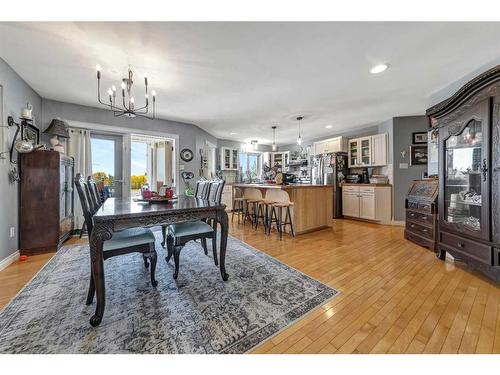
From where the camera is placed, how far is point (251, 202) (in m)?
4.57

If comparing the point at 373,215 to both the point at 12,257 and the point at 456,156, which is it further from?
the point at 12,257

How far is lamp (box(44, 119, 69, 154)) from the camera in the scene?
3314 millimetres

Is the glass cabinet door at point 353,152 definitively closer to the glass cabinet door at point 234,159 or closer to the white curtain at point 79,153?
the glass cabinet door at point 234,159

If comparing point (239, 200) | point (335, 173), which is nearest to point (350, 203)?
point (335, 173)

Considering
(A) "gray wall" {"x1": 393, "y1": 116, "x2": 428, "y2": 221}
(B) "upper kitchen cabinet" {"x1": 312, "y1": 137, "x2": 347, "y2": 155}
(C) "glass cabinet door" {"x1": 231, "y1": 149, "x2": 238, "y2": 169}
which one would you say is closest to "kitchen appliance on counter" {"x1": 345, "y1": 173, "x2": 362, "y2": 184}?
(B) "upper kitchen cabinet" {"x1": 312, "y1": 137, "x2": 347, "y2": 155}

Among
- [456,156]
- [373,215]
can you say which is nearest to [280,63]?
[456,156]

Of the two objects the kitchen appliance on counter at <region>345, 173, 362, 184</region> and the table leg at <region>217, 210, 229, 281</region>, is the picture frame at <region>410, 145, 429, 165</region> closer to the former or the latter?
the kitchen appliance on counter at <region>345, 173, 362, 184</region>

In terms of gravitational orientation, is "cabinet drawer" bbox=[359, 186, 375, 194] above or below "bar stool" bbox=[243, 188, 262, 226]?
above

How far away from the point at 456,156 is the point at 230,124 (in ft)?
13.7

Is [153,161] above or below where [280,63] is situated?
below

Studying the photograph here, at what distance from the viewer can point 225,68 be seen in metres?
2.53

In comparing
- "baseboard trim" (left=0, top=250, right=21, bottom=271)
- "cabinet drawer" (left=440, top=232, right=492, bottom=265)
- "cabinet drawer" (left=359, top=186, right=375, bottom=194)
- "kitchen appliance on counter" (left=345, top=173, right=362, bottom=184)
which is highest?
"kitchen appliance on counter" (left=345, top=173, right=362, bottom=184)

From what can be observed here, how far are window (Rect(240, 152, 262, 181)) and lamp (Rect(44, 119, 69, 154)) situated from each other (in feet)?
16.2
